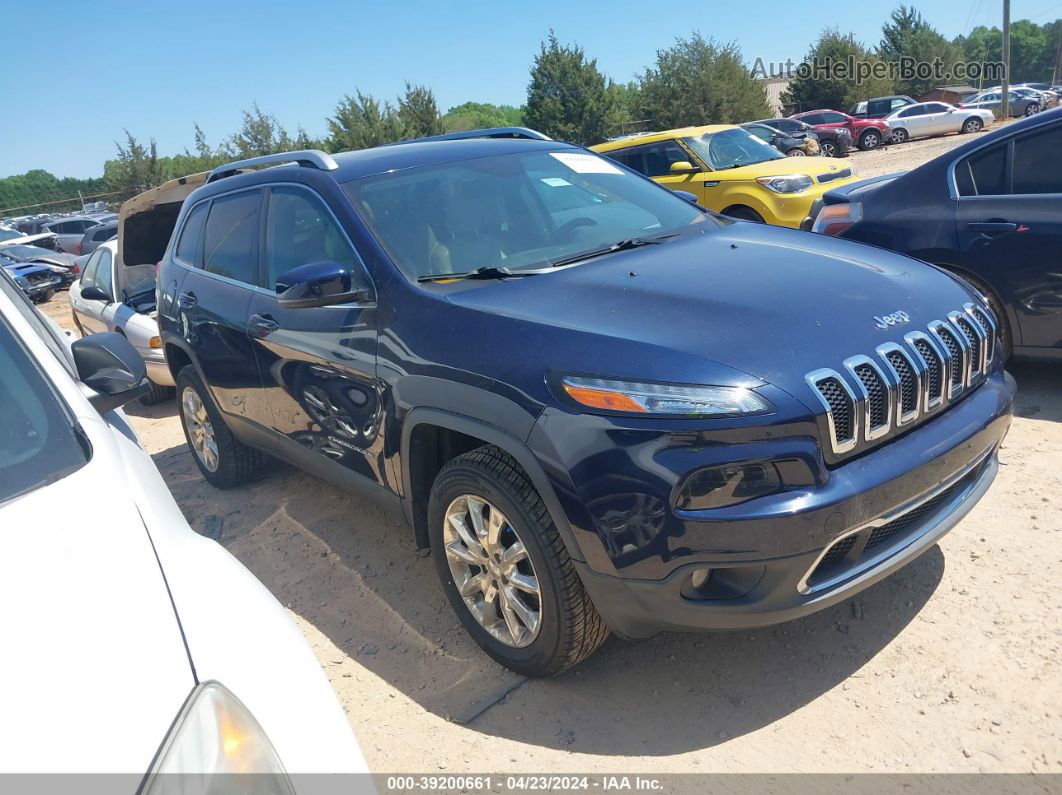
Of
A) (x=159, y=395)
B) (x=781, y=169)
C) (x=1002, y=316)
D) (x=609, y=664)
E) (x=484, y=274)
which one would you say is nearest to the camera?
(x=609, y=664)

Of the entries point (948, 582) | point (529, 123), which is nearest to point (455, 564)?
point (948, 582)

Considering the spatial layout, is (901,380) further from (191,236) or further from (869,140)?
(869,140)

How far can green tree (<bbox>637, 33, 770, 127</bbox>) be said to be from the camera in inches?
1612

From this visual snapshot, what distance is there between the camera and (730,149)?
10.6 m

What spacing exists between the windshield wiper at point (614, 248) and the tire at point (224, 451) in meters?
2.60

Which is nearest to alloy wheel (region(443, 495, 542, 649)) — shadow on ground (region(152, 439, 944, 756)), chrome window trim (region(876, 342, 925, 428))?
shadow on ground (region(152, 439, 944, 756))

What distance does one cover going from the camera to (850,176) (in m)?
10.5

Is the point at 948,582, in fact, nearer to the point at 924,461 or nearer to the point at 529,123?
the point at 924,461

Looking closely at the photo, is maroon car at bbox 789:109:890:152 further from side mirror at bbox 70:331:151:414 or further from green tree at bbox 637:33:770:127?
side mirror at bbox 70:331:151:414

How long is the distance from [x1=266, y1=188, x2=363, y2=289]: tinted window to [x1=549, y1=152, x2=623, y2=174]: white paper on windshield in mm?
1227

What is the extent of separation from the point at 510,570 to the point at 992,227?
145 inches

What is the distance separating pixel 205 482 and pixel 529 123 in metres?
38.2

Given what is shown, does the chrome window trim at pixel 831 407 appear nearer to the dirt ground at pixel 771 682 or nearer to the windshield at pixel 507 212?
the dirt ground at pixel 771 682

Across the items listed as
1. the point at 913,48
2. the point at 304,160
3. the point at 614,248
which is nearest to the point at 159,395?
the point at 304,160
